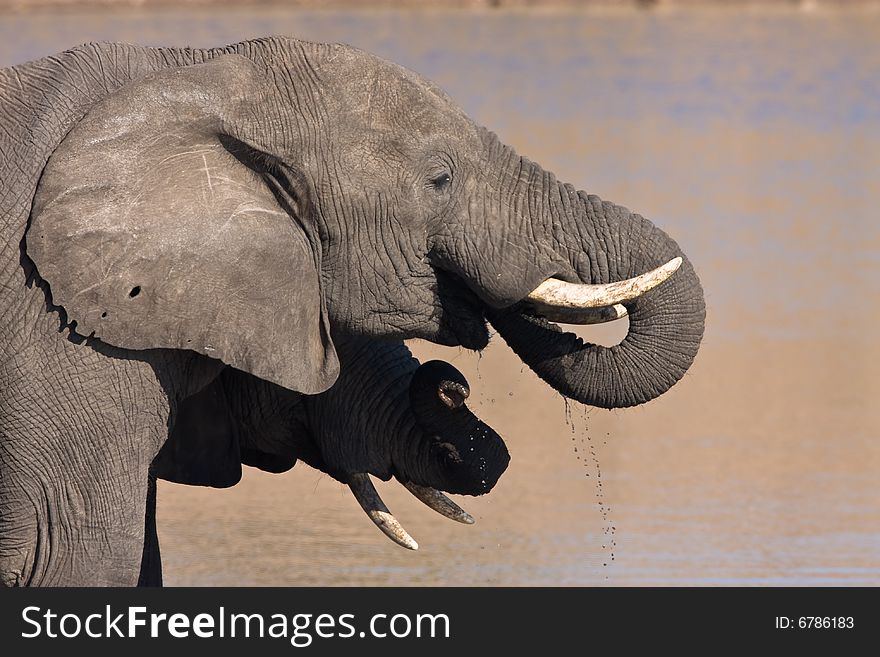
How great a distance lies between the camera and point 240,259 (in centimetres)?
466

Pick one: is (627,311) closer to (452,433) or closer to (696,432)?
(452,433)

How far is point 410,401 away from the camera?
208 inches

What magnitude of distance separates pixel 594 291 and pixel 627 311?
0.19m

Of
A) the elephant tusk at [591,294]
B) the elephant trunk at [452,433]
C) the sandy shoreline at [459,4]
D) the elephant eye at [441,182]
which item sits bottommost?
the elephant trunk at [452,433]

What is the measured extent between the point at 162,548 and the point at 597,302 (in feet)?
9.49

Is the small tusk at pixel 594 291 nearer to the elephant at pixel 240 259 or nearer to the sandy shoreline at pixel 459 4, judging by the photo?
the elephant at pixel 240 259

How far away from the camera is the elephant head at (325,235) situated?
456 centimetres

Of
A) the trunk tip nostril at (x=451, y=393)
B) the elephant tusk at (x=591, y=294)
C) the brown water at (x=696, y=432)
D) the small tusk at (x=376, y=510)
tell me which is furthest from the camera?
the brown water at (x=696, y=432)

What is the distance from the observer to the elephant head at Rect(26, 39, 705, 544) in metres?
4.56

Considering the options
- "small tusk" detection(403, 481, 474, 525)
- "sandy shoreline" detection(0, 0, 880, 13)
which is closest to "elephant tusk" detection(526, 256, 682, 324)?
"small tusk" detection(403, 481, 474, 525)

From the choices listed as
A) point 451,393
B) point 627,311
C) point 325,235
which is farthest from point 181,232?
point 627,311

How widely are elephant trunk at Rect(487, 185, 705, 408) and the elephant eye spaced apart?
10.9 inches

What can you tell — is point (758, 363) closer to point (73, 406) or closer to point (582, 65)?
point (73, 406)

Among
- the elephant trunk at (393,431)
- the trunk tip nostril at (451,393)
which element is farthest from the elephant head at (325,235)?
the elephant trunk at (393,431)
